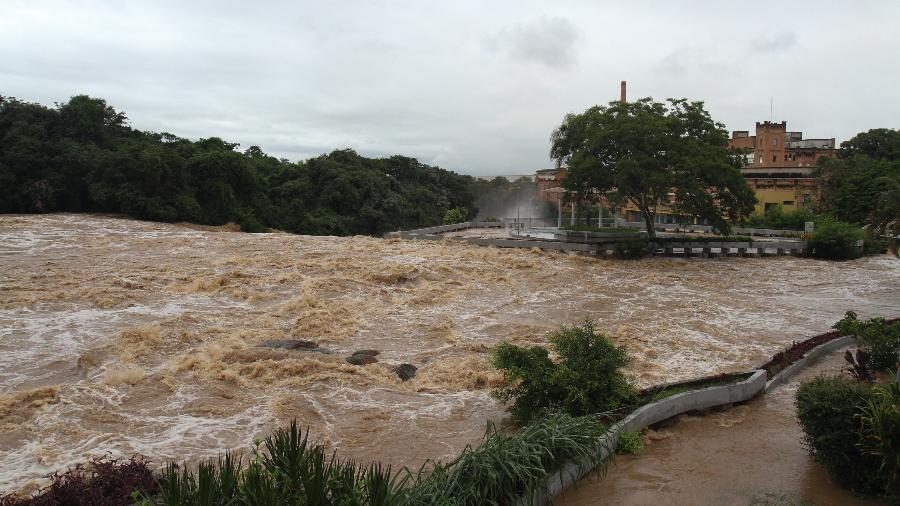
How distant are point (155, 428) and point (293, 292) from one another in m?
8.91

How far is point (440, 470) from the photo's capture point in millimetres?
4855

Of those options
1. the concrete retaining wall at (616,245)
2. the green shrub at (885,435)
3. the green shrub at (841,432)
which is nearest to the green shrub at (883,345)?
the green shrub at (841,432)

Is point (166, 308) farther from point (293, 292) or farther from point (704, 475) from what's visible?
point (704, 475)

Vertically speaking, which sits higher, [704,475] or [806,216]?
[806,216]

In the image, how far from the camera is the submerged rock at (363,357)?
10.6 meters

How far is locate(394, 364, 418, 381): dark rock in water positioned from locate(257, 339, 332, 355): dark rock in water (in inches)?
64.7

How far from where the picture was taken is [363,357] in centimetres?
1089

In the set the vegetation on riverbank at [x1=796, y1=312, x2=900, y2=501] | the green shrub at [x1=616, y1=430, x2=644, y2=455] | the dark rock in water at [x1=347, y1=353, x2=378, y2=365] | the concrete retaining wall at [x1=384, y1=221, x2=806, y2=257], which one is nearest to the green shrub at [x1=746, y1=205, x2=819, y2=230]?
the concrete retaining wall at [x1=384, y1=221, x2=806, y2=257]

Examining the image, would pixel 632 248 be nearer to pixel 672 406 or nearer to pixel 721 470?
pixel 672 406

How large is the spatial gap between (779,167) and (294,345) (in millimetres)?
48706

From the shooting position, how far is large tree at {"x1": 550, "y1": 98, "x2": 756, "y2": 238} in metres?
23.0

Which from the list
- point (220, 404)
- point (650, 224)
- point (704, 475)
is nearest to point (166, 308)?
point (220, 404)

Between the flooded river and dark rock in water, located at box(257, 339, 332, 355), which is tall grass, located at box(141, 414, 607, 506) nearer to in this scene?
the flooded river

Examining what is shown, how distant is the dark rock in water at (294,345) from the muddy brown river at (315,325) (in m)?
0.26
